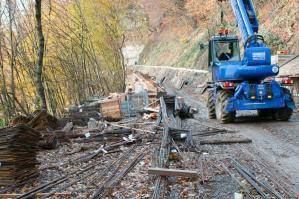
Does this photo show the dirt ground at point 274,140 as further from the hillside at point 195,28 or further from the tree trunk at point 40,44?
the tree trunk at point 40,44

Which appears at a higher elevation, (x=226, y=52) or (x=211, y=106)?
(x=226, y=52)

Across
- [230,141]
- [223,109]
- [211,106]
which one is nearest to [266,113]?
[223,109]

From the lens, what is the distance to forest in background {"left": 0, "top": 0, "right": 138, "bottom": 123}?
12398mm

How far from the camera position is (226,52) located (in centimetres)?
1205

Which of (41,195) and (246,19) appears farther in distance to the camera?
(246,19)

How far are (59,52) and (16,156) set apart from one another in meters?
10.2

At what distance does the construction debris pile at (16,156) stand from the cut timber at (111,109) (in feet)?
21.9

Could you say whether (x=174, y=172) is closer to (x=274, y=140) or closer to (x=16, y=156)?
(x=16, y=156)

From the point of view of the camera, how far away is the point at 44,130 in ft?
31.1

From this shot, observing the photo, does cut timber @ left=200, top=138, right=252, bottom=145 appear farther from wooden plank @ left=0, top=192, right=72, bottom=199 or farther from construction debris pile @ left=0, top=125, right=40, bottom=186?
wooden plank @ left=0, top=192, right=72, bottom=199

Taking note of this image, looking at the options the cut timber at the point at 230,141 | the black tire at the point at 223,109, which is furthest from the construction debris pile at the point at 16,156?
the black tire at the point at 223,109

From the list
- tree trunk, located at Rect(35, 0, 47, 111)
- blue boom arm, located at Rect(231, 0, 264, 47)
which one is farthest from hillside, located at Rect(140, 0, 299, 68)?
tree trunk, located at Rect(35, 0, 47, 111)

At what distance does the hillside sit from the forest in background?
15.8 ft

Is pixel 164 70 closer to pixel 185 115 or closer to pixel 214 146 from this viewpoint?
pixel 185 115
